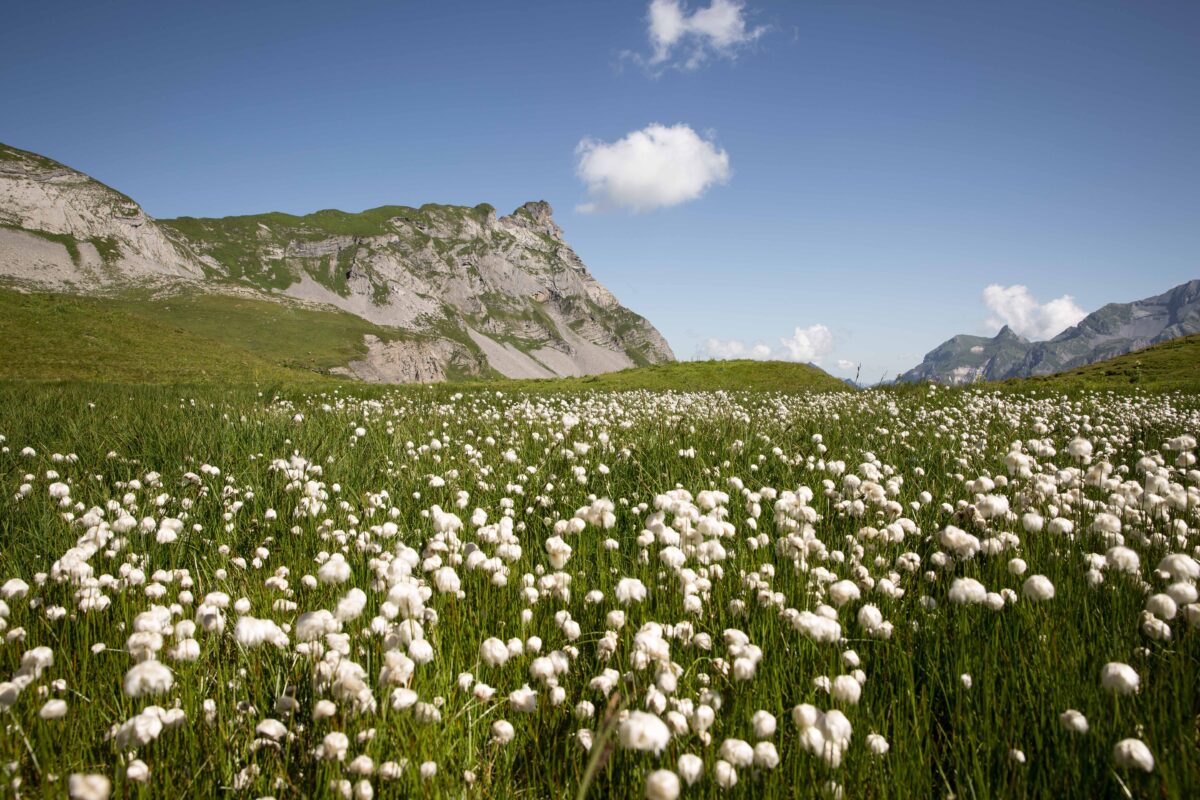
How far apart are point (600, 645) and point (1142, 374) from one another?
3359cm

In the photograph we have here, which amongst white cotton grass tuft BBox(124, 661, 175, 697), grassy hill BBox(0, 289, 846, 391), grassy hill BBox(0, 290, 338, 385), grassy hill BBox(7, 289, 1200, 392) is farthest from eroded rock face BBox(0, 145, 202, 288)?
white cotton grass tuft BBox(124, 661, 175, 697)

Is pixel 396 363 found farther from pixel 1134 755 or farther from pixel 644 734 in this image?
pixel 1134 755

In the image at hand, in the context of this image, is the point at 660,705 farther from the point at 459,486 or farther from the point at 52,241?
the point at 52,241

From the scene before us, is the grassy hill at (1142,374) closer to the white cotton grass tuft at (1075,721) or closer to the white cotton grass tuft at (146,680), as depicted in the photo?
the white cotton grass tuft at (1075,721)

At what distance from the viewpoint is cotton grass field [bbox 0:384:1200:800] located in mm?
2131

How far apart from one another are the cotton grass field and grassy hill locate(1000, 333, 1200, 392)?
20.5 metres

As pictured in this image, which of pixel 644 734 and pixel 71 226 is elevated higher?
pixel 71 226

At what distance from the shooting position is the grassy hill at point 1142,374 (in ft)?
68.6

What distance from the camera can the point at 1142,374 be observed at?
25734mm

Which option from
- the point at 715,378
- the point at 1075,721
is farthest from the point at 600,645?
the point at 715,378

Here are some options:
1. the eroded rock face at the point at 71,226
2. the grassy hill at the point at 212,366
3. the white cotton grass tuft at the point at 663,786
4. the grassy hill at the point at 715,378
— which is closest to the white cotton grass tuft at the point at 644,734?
the white cotton grass tuft at the point at 663,786

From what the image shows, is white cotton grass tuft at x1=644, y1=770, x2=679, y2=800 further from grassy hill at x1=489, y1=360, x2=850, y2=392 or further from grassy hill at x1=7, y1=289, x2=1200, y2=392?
grassy hill at x1=489, y1=360, x2=850, y2=392

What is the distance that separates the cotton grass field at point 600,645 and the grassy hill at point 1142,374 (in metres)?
20.5

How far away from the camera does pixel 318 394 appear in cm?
1814
